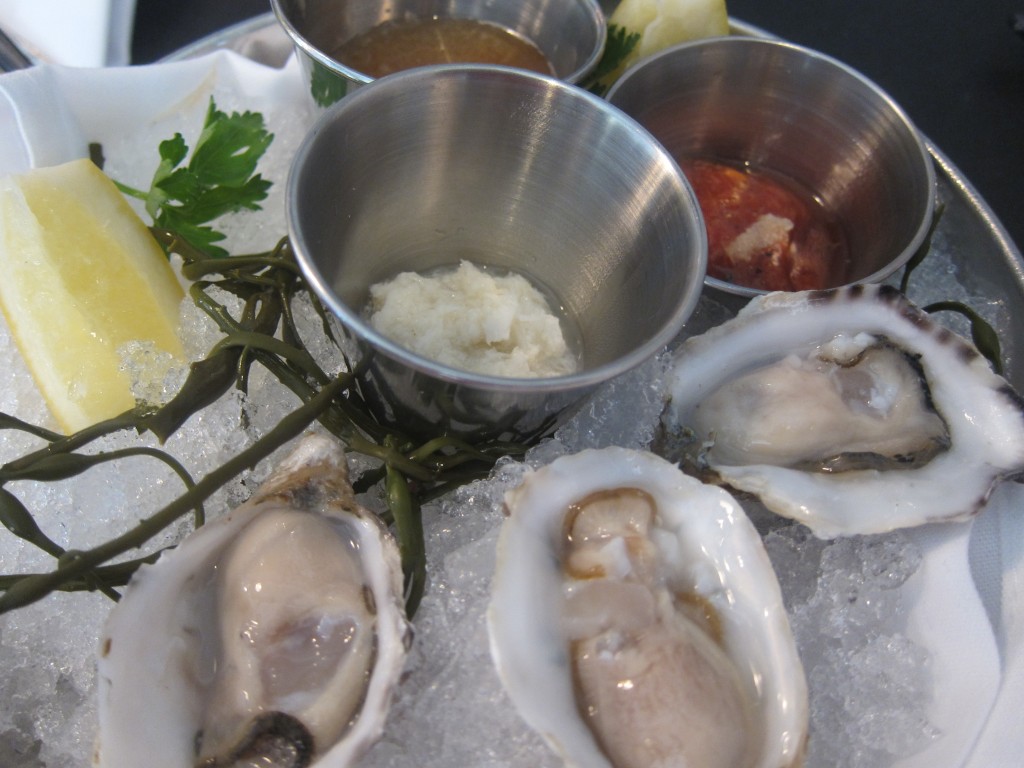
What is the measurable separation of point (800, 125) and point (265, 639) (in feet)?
4.44

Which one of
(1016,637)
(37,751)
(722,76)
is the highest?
(722,76)

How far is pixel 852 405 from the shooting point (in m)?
1.12

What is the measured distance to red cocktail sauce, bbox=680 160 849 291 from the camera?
4.58 feet

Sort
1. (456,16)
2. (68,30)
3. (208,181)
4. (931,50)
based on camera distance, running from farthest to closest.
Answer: (931,50), (68,30), (456,16), (208,181)

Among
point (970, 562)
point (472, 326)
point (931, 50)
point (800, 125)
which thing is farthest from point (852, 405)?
point (931, 50)

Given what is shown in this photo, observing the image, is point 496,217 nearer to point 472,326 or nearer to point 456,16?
point 472,326

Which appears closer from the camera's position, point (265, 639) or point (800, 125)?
point (265, 639)

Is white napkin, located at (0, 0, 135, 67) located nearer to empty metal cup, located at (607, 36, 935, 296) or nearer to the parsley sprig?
the parsley sprig

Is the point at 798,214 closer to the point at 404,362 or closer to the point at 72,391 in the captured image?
the point at 404,362

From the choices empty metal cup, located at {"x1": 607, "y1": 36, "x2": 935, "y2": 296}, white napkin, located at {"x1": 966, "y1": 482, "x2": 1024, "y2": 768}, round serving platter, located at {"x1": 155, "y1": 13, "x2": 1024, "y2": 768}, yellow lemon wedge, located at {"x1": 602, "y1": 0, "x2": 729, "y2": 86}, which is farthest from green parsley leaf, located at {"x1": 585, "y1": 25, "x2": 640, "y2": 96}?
white napkin, located at {"x1": 966, "y1": 482, "x2": 1024, "y2": 768}

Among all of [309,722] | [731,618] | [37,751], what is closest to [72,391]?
[37,751]

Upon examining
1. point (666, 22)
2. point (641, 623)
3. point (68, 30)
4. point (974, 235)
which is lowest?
point (68, 30)

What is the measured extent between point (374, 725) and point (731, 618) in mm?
423

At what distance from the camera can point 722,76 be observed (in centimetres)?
154
